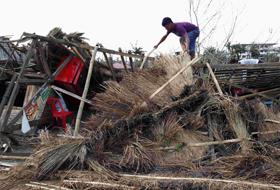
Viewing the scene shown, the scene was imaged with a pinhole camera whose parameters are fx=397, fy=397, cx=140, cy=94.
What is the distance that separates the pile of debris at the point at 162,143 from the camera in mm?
4812

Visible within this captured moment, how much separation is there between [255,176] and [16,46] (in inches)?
225

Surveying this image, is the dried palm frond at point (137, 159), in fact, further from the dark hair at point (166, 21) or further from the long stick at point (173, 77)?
the dark hair at point (166, 21)

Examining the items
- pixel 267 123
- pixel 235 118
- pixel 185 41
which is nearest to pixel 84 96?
pixel 185 41

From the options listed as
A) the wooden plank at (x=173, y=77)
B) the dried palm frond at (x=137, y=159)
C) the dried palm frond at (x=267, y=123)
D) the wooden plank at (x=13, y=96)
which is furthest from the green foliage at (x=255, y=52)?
the dried palm frond at (x=137, y=159)

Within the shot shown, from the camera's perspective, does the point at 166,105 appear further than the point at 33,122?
No

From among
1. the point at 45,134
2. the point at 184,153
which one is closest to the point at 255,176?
the point at 184,153

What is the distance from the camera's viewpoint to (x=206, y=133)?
5.80 meters

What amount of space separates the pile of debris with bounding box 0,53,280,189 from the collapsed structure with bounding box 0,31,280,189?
12 millimetres

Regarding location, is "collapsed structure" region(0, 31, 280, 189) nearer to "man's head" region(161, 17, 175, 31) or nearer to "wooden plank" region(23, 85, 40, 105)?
"man's head" region(161, 17, 175, 31)

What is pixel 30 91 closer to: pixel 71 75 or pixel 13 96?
pixel 71 75

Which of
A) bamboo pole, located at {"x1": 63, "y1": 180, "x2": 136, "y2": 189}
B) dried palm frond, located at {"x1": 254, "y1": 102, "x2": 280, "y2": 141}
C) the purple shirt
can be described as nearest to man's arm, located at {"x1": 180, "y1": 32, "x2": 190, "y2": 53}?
the purple shirt

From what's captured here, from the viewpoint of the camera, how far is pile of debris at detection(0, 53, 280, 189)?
4.81 m

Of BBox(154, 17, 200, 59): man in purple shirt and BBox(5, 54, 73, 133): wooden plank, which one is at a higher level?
BBox(154, 17, 200, 59): man in purple shirt

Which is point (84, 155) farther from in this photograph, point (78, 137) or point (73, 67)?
point (73, 67)
